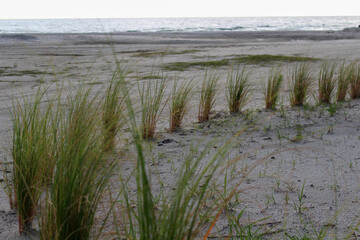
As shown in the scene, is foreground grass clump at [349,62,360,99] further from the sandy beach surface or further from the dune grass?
the sandy beach surface

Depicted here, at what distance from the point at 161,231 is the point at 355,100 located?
12.8 ft

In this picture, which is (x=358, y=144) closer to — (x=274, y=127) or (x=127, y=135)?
(x=274, y=127)


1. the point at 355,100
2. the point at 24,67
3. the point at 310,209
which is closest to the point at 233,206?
the point at 310,209

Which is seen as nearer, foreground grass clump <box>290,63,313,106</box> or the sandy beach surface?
the sandy beach surface

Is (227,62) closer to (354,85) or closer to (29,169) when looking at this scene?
(354,85)

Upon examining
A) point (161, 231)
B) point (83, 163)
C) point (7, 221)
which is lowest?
point (7, 221)

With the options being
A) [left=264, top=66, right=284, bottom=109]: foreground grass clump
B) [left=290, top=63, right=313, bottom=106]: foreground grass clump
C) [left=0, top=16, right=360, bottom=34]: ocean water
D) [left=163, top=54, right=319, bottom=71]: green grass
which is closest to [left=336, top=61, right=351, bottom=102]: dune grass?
[left=290, top=63, right=313, bottom=106]: foreground grass clump

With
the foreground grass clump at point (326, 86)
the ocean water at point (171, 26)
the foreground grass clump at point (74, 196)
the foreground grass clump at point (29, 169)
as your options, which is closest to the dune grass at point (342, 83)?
the foreground grass clump at point (326, 86)

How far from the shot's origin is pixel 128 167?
2.57m

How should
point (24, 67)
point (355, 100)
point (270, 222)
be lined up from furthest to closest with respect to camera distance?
point (24, 67), point (355, 100), point (270, 222)

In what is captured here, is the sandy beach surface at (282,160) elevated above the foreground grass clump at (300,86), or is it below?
below

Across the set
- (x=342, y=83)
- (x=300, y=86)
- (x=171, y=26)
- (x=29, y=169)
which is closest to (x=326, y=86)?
(x=342, y=83)

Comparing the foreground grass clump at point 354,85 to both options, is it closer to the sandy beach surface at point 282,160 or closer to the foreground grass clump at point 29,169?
the sandy beach surface at point 282,160

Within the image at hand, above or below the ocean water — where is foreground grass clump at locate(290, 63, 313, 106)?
below
